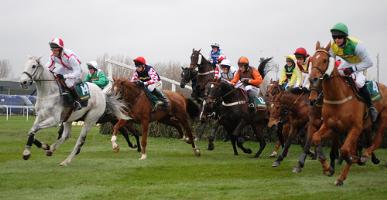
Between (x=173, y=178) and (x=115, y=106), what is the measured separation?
4.21 meters

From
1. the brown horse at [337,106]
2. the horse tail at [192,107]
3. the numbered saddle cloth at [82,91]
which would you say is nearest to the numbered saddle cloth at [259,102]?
the horse tail at [192,107]

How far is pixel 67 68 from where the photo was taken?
12.3 meters

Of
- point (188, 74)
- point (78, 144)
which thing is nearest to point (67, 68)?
point (78, 144)

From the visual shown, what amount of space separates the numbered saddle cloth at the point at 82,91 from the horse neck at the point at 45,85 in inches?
21.5

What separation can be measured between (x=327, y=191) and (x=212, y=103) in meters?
6.10

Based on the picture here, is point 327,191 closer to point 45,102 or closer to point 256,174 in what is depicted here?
point 256,174

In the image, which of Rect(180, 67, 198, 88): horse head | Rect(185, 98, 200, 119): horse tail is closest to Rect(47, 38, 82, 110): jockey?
Rect(185, 98, 200, 119): horse tail

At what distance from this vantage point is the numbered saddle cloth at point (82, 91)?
12.3m

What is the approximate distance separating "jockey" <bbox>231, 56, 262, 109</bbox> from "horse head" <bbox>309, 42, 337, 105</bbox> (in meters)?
5.76

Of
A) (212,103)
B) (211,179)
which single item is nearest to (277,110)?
(212,103)

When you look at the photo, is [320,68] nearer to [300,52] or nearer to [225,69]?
[300,52]

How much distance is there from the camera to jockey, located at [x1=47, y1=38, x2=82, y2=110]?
12070 mm

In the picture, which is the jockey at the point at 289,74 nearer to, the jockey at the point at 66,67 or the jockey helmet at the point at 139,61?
the jockey helmet at the point at 139,61

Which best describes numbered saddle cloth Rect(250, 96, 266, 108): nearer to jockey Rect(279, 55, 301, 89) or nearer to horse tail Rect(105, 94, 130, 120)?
jockey Rect(279, 55, 301, 89)
